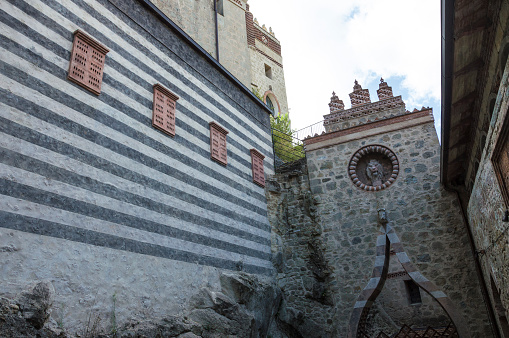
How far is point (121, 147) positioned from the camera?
6906 millimetres

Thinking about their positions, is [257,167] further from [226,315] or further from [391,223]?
[226,315]

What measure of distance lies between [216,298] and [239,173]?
132 inches

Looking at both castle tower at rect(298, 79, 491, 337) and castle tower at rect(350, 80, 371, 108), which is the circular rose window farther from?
castle tower at rect(350, 80, 371, 108)

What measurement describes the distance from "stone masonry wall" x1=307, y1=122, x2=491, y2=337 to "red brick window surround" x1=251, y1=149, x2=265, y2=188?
1.52 m

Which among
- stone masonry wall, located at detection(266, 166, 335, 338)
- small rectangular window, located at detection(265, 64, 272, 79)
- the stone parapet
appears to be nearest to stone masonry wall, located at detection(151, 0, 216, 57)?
the stone parapet

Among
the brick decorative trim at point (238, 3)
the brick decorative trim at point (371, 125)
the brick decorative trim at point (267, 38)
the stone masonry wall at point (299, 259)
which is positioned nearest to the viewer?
the stone masonry wall at point (299, 259)

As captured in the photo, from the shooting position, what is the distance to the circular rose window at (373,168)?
432 inches

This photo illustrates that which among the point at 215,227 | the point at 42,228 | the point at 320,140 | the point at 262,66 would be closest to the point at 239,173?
the point at 215,227

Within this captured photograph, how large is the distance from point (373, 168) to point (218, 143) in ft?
14.3

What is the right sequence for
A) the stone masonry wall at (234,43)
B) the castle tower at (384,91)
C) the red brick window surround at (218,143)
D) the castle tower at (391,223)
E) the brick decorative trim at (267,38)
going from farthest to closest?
the brick decorative trim at (267,38)
the stone masonry wall at (234,43)
the castle tower at (384,91)
the castle tower at (391,223)
the red brick window surround at (218,143)

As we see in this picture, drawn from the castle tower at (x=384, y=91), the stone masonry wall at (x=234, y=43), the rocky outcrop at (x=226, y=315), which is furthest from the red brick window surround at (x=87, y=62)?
the castle tower at (x=384, y=91)

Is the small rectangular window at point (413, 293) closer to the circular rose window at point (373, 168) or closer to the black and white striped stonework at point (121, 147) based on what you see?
the circular rose window at point (373, 168)

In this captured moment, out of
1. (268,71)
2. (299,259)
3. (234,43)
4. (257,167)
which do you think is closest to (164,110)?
(257,167)

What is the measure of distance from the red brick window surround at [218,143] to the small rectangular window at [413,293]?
5.41 meters
